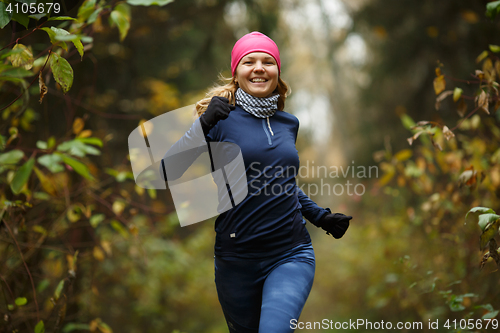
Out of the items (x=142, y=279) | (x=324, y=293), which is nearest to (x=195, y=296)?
(x=142, y=279)

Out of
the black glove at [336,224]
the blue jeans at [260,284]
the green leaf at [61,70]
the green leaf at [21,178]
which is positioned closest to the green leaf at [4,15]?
the green leaf at [61,70]

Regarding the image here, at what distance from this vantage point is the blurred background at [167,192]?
10.4ft

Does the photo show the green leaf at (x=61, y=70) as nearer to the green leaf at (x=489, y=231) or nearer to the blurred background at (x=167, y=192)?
the blurred background at (x=167, y=192)

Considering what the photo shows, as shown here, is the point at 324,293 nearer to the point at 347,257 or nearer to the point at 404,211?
the point at 347,257

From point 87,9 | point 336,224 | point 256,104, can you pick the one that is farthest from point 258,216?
point 87,9

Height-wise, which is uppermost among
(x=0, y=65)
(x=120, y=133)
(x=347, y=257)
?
(x=120, y=133)

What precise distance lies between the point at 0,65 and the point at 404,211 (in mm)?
5213

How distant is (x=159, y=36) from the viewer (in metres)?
7.09

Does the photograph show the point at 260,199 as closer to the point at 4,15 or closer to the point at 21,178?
the point at 21,178

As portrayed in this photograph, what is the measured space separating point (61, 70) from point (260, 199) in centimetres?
119

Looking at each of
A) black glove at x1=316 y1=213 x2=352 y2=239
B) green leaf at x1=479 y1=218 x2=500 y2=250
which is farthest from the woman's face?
green leaf at x1=479 y1=218 x2=500 y2=250

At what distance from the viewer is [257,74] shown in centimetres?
218

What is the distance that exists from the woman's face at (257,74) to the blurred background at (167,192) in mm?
901

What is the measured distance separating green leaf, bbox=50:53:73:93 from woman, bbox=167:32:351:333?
0.70m
